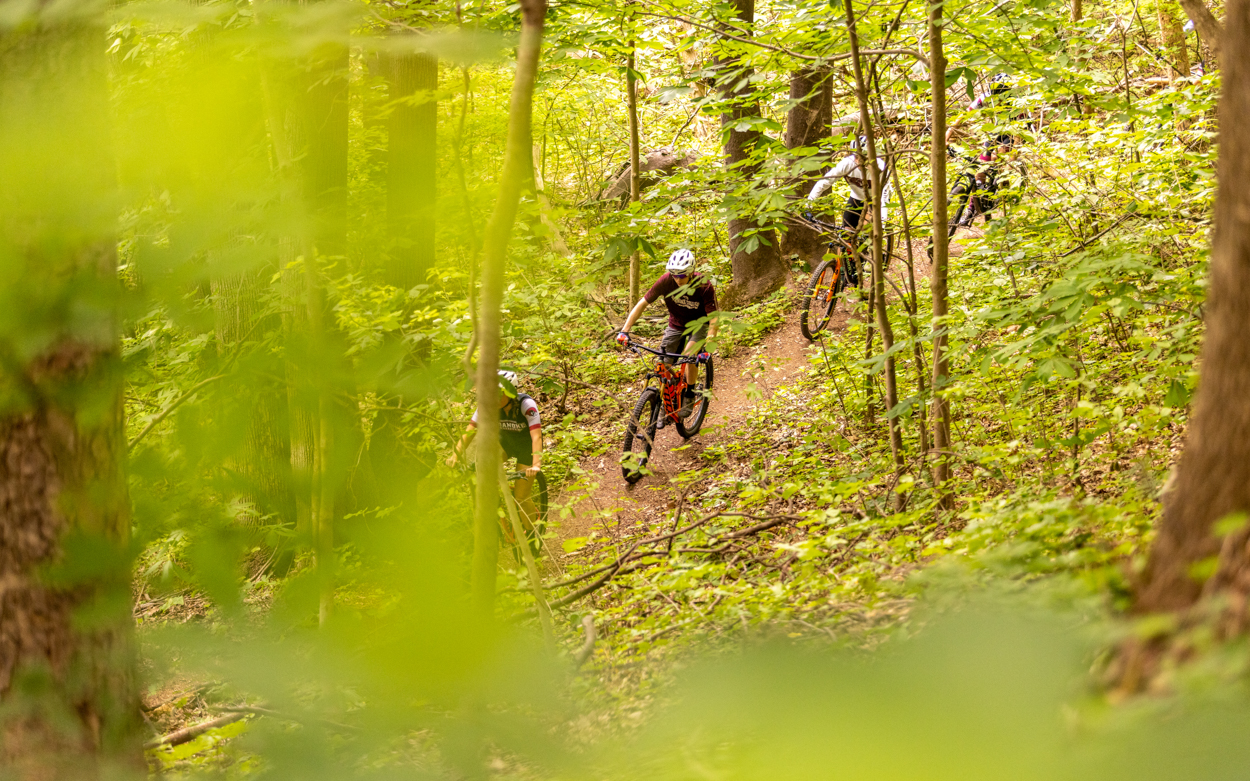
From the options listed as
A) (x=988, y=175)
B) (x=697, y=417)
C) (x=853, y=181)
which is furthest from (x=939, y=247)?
(x=697, y=417)

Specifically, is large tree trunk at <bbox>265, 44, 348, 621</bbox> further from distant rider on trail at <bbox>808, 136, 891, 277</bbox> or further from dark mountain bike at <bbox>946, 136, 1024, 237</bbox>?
dark mountain bike at <bbox>946, 136, 1024, 237</bbox>

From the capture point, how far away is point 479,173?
194cm


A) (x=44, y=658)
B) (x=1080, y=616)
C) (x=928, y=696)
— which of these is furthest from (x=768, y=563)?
(x=928, y=696)

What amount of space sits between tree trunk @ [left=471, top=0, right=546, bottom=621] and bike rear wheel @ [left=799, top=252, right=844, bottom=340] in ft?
25.4

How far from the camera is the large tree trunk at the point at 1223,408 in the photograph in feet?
5.40

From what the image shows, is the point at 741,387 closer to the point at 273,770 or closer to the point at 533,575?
the point at 533,575

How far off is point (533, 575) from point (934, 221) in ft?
11.4

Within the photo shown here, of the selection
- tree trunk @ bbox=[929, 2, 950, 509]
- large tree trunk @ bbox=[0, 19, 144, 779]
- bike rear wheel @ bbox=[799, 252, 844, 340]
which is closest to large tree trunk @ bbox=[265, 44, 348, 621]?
large tree trunk @ bbox=[0, 19, 144, 779]

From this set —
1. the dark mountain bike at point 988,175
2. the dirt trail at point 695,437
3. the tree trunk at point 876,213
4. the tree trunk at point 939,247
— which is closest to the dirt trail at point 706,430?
the dirt trail at point 695,437

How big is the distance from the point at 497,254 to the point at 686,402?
7.09m

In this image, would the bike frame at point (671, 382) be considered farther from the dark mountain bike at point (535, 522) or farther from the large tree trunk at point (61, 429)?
the large tree trunk at point (61, 429)

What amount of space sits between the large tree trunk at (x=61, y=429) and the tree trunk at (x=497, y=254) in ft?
2.62

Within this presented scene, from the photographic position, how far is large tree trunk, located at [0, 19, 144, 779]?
121 cm

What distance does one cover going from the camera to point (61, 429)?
6.17ft
